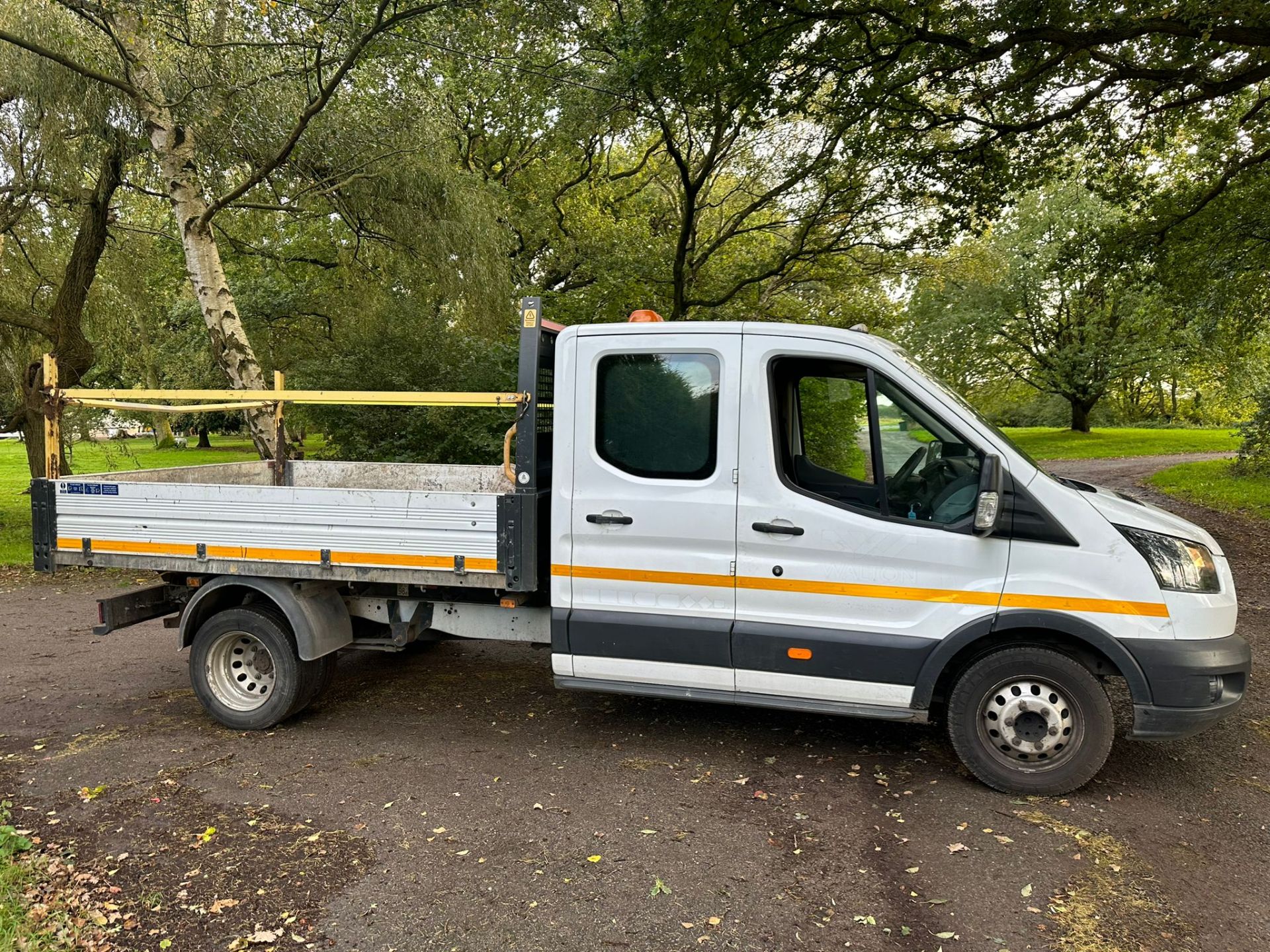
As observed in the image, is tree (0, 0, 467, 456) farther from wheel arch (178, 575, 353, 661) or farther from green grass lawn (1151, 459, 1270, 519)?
green grass lawn (1151, 459, 1270, 519)

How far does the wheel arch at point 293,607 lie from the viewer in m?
4.81

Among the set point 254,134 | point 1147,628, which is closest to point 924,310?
point 254,134

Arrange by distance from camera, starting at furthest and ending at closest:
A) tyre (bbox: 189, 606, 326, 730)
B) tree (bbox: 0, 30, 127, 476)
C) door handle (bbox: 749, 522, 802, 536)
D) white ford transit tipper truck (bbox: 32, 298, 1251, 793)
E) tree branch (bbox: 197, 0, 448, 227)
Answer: tree (bbox: 0, 30, 127, 476) < tree branch (bbox: 197, 0, 448, 227) < tyre (bbox: 189, 606, 326, 730) < door handle (bbox: 749, 522, 802, 536) < white ford transit tipper truck (bbox: 32, 298, 1251, 793)

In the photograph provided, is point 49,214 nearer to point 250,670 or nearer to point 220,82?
point 220,82

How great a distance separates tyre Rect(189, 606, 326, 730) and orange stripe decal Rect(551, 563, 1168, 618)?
5.89ft

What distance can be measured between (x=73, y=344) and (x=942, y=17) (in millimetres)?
12251

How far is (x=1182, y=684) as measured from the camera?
3820 mm

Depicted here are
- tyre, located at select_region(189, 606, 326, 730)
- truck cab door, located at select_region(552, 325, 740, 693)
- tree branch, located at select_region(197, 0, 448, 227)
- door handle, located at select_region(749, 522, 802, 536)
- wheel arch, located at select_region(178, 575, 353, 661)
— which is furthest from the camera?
tree branch, located at select_region(197, 0, 448, 227)

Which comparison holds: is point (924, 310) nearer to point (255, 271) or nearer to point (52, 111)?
point (255, 271)

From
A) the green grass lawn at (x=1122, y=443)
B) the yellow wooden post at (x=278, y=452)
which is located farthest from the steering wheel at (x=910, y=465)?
the green grass lawn at (x=1122, y=443)


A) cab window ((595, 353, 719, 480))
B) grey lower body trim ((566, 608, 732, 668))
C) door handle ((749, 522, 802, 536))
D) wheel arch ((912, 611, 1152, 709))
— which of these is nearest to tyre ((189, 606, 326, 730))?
grey lower body trim ((566, 608, 732, 668))

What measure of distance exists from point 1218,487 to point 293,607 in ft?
55.3

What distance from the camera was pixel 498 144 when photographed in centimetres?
1852

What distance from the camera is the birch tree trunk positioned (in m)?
9.25
